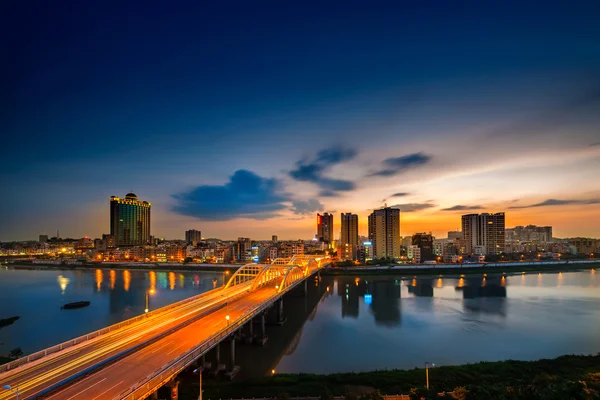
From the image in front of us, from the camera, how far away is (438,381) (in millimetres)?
14844

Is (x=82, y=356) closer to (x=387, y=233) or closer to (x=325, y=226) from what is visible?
(x=387, y=233)

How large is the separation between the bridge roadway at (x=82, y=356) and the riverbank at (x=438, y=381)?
3.08 m

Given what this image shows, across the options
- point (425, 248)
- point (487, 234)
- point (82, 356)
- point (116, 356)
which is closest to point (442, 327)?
point (116, 356)

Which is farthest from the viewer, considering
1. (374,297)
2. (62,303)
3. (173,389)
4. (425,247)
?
(425,247)

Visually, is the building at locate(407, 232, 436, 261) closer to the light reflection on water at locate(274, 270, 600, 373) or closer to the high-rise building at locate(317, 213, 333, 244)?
the light reflection on water at locate(274, 270, 600, 373)

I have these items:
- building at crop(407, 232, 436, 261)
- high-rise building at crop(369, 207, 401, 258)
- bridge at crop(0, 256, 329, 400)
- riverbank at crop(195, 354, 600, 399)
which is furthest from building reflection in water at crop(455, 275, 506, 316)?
high-rise building at crop(369, 207, 401, 258)

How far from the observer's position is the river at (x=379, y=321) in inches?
779

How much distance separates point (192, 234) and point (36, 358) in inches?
7472

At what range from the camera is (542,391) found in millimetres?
11648

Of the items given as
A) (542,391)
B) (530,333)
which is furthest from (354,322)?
(542,391)

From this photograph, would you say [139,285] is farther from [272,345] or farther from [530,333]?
[530,333]

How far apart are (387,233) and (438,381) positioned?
3151 inches

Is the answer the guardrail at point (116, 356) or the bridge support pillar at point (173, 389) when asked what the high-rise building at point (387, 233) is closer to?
the guardrail at point (116, 356)

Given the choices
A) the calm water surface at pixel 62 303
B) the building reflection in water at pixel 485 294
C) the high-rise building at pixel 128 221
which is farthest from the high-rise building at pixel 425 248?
the high-rise building at pixel 128 221
